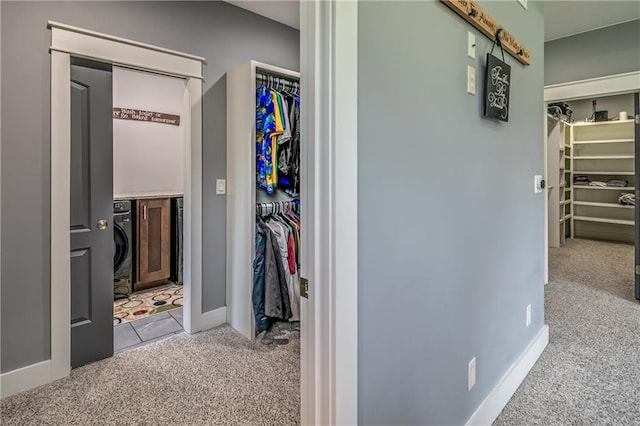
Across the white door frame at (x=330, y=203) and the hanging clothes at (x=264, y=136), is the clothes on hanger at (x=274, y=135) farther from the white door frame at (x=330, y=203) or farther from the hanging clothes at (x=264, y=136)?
the white door frame at (x=330, y=203)

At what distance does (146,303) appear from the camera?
3.42 metres

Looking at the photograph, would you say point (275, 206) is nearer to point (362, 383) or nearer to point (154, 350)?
point (154, 350)

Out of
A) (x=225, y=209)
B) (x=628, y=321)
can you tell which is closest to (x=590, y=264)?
(x=628, y=321)

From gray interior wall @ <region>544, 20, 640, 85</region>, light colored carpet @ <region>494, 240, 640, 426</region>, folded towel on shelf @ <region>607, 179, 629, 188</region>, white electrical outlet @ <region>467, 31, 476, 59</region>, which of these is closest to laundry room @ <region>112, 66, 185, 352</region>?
white electrical outlet @ <region>467, 31, 476, 59</region>

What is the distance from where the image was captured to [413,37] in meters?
1.17

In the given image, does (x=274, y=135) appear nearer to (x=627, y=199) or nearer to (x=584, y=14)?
(x=584, y=14)

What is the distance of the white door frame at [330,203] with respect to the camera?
2.99 ft

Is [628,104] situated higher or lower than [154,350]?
higher

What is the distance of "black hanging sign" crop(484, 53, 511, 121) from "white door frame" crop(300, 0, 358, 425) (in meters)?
0.88

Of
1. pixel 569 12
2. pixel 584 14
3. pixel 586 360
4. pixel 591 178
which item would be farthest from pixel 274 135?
pixel 591 178

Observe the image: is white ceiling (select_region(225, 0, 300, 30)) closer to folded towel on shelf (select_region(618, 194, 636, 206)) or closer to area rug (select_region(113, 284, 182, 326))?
area rug (select_region(113, 284, 182, 326))

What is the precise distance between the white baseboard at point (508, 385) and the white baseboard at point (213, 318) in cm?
197

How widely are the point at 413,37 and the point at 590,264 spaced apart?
4868 millimetres

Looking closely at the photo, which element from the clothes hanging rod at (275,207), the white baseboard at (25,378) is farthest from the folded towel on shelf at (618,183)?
the white baseboard at (25,378)
